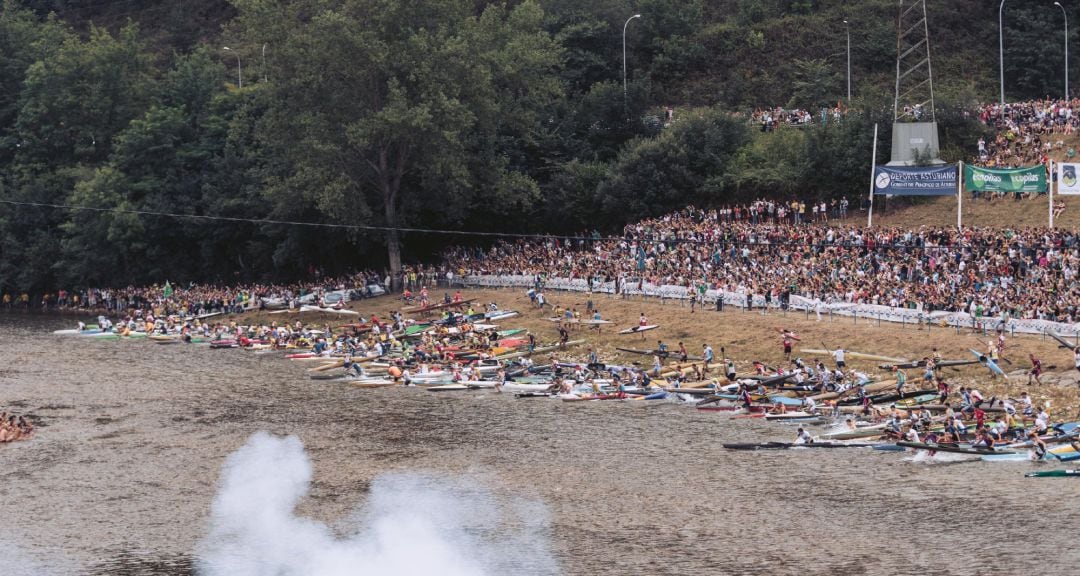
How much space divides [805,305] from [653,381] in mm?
9954

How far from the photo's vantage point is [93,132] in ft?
377

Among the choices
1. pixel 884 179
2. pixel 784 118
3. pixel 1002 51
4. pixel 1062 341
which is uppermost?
pixel 1002 51

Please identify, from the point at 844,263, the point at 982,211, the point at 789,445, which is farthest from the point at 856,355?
the point at 982,211

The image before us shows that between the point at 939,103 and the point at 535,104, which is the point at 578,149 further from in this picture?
the point at 939,103

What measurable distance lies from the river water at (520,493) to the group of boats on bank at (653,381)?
1.34 m

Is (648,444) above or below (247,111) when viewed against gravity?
below

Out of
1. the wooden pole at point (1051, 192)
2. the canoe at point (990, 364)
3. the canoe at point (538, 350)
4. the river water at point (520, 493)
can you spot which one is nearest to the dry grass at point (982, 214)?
the wooden pole at point (1051, 192)

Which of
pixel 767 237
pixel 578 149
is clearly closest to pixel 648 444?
pixel 767 237

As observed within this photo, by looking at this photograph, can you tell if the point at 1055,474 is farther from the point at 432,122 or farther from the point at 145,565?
the point at 432,122

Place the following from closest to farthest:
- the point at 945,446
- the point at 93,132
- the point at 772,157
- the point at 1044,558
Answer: the point at 1044,558 < the point at 945,446 < the point at 772,157 < the point at 93,132

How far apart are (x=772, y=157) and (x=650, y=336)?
28.0m

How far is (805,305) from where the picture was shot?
6369 centimetres

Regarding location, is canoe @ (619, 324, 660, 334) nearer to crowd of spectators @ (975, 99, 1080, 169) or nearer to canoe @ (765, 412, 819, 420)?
canoe @ (765, 412, 819, 420)

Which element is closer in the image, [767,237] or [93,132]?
[767,237]
